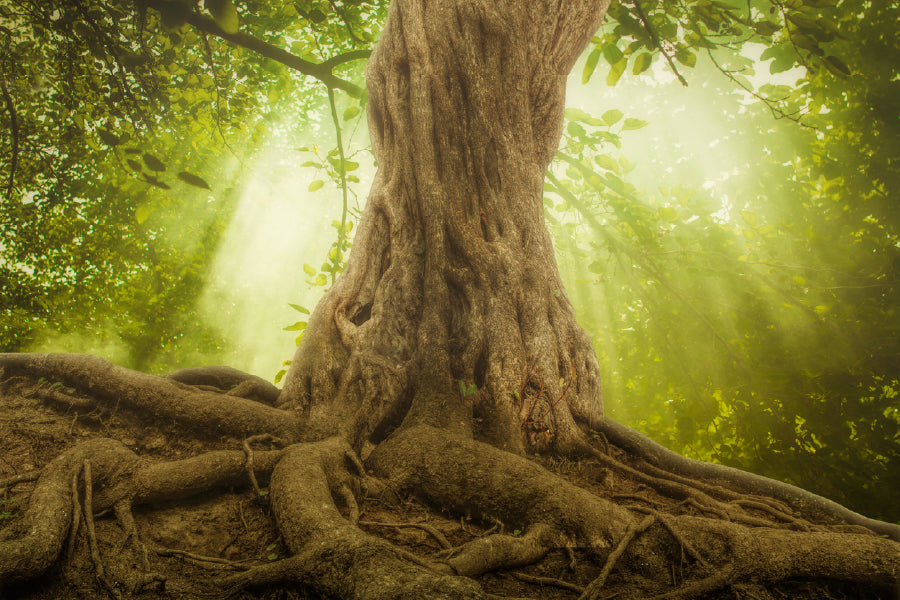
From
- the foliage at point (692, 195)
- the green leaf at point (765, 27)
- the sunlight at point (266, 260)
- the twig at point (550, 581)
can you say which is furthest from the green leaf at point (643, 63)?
the sunlight at point (266, 260)

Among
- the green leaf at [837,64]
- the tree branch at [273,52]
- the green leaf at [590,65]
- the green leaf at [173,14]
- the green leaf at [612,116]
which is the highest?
the tree branch at [273,52]

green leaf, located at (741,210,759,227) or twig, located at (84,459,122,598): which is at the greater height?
green leaf, located at (741,210,759,227)

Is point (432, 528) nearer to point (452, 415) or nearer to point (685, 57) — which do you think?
point (452, 415)

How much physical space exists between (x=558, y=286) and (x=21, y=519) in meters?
3.17

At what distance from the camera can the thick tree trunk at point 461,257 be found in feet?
9.23

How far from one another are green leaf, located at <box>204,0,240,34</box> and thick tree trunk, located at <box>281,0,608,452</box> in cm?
220

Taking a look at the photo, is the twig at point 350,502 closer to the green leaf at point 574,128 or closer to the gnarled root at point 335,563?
Result: the gnarled root at point 335,563

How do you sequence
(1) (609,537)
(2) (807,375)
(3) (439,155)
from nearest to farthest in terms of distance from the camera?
1. (1) (609,537)
2. (3) (439,155)
3. (2) (807,375)

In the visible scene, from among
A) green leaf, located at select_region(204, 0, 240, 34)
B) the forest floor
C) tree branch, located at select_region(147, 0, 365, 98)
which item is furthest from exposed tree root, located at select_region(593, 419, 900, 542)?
tree branch, located at select_region(147, 0, 365, 98)

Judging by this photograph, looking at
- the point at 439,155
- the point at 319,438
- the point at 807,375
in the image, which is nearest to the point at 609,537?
the point at 319,438

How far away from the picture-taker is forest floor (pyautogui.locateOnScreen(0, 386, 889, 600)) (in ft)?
4.87

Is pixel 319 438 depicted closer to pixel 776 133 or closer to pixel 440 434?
pixel 440 434

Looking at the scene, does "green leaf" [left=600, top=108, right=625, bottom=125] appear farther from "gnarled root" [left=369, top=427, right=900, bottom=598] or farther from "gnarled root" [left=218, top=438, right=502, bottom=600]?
"gnarled root" [left=218, top=438, right=502, bottom=600]

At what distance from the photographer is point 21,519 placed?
1589mm
